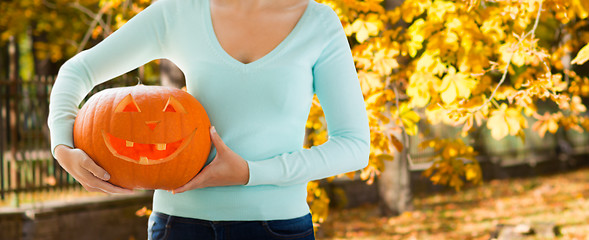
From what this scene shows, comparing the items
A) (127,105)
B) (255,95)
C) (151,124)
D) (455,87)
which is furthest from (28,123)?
(255,95)

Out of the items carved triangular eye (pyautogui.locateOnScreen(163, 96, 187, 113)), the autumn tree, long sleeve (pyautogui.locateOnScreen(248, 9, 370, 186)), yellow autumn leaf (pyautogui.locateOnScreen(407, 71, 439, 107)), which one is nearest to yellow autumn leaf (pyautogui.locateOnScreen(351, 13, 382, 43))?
the autumn tree

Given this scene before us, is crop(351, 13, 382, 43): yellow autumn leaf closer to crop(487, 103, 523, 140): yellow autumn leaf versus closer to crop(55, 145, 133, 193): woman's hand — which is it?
crop(487, 103, 523, 140): yellow autumn leaf

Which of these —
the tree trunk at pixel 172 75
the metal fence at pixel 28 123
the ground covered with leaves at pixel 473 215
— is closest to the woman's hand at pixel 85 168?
the tree trunk at pixel 172 75

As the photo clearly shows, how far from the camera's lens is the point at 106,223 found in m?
8.02

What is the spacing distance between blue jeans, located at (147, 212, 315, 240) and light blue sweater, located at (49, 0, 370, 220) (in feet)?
0.08

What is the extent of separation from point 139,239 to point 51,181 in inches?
55.3

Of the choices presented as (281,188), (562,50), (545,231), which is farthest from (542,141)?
(281,188)

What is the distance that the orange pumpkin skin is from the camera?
191 cm

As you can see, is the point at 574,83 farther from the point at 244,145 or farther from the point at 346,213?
the point at 346,213

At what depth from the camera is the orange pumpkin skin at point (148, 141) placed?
1.91 m

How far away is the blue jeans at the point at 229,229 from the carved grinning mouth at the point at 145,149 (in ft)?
0.84

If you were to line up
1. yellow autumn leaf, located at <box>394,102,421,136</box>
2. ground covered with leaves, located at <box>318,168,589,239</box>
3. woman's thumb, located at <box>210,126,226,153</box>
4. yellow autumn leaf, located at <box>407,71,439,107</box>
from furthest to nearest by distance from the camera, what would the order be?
ground covered with leaves, located at <box>318,168,589,239</box> < yellow autumn leaf, located at <box>394,102,421,136</box> < yellow autumn leaf, located at <box>407,71,439,107</box> < woman's thumb, located at <box>210,126,226,153</box>

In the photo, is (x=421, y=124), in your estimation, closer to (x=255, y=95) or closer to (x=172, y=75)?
(x=172, y=75)

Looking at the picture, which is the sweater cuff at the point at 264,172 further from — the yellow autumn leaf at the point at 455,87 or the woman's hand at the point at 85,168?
the yellow autumn leaf at the point at 455,87
